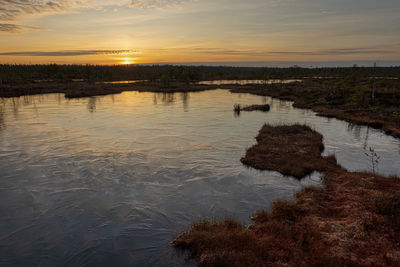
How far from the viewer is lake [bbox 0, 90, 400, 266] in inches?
444

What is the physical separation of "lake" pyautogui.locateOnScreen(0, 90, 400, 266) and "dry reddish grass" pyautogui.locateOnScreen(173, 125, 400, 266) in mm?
1169

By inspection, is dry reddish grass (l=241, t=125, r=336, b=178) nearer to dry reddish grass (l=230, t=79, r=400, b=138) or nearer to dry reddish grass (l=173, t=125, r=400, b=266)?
dry reddish grass (l=173, t=125, r=400, b=266)

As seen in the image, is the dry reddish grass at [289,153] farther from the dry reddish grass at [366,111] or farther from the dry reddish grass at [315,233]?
the dry reddish grass at [366,111]

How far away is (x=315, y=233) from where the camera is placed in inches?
431

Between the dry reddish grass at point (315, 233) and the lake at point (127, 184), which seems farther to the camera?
the lake at point (127, 184)

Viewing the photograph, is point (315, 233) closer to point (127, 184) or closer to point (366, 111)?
point (127, 184)

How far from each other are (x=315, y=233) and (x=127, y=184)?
11.3m

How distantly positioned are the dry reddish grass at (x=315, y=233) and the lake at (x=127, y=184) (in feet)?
3.83

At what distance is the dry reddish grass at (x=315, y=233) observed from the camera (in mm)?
9398

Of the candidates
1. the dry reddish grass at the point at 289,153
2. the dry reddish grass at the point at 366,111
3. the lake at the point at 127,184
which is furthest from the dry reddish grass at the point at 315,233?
the dry reddish grass at the point at 366,111

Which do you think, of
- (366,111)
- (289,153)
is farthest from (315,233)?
(366,111)

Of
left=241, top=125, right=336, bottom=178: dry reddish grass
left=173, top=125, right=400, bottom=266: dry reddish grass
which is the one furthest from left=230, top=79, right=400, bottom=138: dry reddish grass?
left=173, top=125, right=400, bottom=266: dry reddish grass

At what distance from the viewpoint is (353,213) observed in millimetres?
12648

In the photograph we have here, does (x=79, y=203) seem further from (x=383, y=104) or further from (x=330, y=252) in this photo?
(x=383, y=104)
